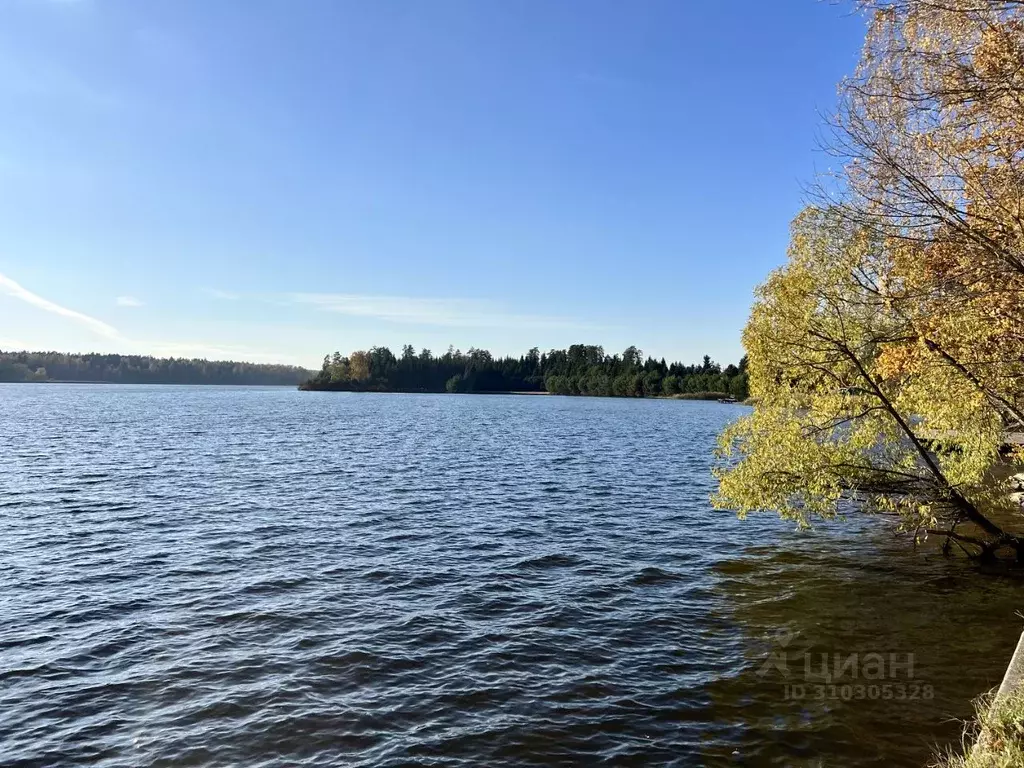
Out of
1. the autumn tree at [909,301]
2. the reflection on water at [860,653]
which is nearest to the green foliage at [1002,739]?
the reflection on water at [860,653]

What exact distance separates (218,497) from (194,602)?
1545cm

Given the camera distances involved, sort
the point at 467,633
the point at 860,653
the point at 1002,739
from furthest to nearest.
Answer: the point at 467,633
the point at 860,653
the point at 1002,739

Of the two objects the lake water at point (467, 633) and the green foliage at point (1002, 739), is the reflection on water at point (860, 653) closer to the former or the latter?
the lake water at point (467, 633)

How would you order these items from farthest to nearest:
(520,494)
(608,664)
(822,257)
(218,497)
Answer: (520,494) → (218,497) → (822,257) → (608,664)

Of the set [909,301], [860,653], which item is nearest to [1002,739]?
[860,653]

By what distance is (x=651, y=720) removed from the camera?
11688 mm

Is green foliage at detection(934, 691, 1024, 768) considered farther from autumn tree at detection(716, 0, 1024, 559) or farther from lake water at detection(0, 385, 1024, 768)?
autumn tree at detection(716, 0, 1024, 559)

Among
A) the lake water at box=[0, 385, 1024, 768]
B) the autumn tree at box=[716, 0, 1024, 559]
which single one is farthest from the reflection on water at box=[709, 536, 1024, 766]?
the autumn tree at box=[716, 0, 1024, 559]

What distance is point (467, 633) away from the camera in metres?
15.4

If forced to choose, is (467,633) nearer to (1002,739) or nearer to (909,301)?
(1002,739)

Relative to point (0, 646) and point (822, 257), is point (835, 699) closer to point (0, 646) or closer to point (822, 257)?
point (822, 257)

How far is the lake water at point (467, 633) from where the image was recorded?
1103cm

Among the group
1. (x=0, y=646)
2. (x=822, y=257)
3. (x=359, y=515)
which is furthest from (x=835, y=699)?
(x=359, y=515)

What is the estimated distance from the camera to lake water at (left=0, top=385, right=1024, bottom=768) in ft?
36.2
